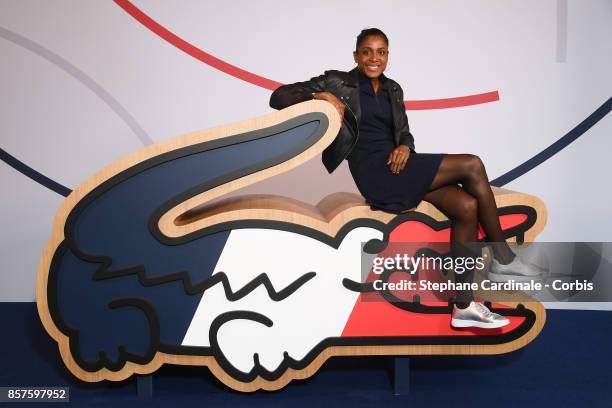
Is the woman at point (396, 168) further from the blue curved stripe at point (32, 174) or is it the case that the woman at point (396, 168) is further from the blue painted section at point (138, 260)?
the blue curved stripe at point (32, 174)

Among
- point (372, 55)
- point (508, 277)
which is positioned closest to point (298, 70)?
point (372, 55)

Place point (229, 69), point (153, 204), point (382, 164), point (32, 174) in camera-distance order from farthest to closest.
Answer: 1. point (32, 174)
2. point (229, 69)
3. point (382, 164)
4. point (153, 204)

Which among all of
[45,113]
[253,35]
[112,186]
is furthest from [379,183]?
[45,113]

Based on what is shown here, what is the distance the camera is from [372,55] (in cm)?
292

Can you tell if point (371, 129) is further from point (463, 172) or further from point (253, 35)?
point (253, 35)

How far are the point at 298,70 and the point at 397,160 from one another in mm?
1598

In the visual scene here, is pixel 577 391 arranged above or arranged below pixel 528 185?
below

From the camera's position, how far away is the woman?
9.14 feet

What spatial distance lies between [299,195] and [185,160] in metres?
1.62

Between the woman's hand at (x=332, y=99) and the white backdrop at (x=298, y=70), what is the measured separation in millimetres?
1481

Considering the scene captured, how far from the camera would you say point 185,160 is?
274cm

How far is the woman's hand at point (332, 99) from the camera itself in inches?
109

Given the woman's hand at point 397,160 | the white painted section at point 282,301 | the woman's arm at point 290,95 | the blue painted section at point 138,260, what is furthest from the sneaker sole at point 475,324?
the woman's arm at point 290,95

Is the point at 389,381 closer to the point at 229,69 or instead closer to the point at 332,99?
the point at 332,99
